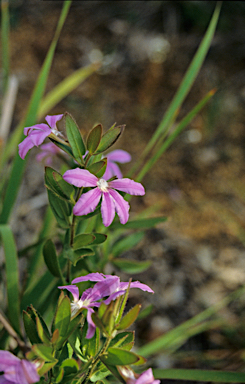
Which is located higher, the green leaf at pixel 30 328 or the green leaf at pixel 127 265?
the green leaf at pixel 30 328

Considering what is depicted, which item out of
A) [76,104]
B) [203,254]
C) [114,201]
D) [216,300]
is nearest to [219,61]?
[76,104]

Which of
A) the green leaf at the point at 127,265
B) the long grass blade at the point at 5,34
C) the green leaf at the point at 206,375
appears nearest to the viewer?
the green leaf at the point at 206,375

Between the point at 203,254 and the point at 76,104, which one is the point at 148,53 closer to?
the point at 76,104

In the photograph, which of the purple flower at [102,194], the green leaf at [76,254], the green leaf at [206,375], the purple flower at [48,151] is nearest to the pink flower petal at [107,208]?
the purple flower at [102,194]

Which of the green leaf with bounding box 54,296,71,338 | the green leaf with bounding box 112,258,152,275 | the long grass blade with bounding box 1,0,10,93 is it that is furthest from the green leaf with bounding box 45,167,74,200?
the long grass blade with bounding box 1,0,10,93

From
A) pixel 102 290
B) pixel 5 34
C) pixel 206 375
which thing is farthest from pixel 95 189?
pixel 5 34

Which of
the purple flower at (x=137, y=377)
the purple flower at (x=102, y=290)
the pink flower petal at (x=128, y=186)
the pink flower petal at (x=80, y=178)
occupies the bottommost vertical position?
the purple flower at (x=137, y=377)

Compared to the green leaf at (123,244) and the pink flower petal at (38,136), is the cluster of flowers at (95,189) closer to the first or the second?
the pink flower petal at (38,136)
